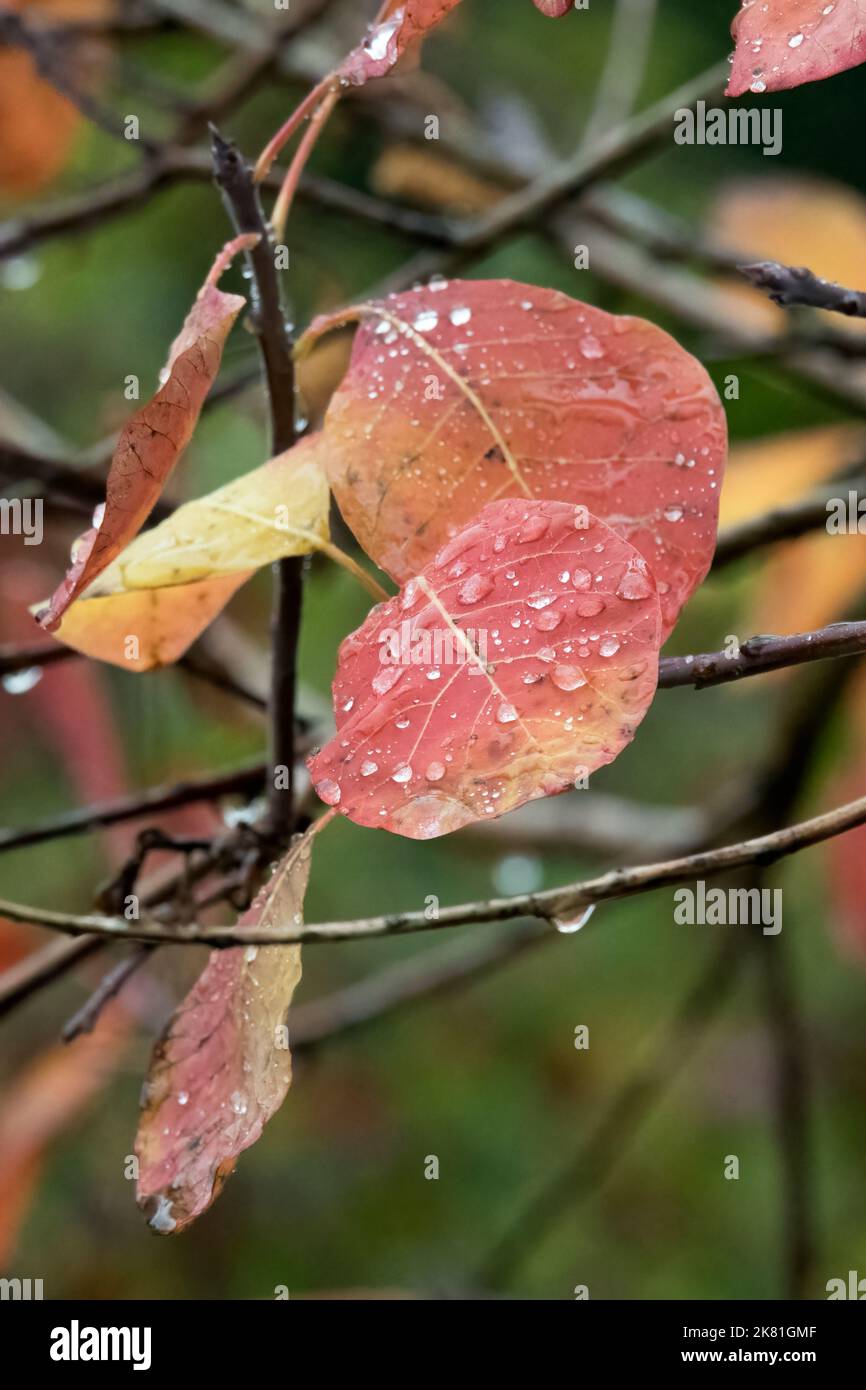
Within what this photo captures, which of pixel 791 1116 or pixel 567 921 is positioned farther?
pixel 791 1116

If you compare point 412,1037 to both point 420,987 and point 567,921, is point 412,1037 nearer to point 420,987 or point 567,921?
point 420,987

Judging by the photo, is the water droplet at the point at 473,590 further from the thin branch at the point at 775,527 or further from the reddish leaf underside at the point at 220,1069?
the thin branch at the point at 775,527

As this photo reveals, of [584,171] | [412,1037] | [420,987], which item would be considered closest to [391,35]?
[584,171]

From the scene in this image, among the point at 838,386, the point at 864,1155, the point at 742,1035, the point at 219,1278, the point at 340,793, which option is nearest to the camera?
the point at 340,793

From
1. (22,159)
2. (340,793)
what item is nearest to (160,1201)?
(340,793)

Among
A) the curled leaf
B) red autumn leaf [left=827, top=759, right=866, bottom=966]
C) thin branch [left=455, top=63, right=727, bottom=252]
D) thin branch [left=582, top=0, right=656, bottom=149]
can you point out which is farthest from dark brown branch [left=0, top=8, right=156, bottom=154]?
red autumn leaf [left=827, top=759, right=866, bottom=966]

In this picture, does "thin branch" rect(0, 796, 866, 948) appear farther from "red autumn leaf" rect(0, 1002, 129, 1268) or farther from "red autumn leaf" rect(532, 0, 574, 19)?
"red autumn leaf" rect(0, 1002, 129, 1268)

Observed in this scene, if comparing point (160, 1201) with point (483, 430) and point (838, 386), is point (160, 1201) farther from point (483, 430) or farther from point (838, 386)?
point (838, 386)
